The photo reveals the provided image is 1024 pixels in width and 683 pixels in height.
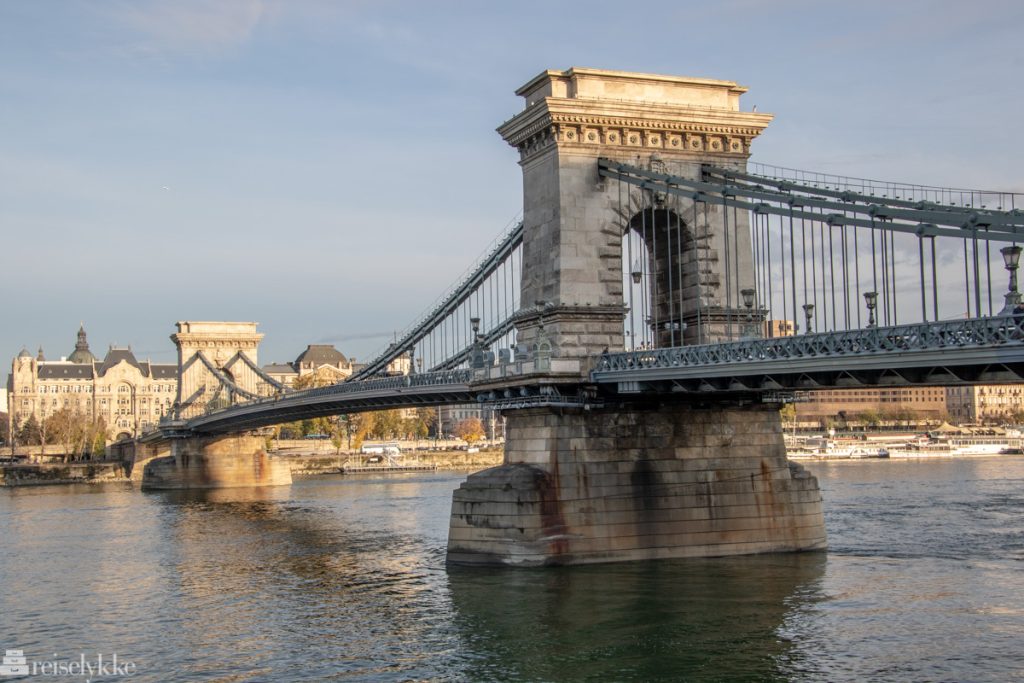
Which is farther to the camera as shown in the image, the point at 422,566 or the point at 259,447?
the point at 259,447

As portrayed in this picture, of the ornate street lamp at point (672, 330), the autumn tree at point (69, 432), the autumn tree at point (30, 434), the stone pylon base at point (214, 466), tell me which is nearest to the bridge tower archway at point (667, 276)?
the ornate street lamp at point (672, 330)

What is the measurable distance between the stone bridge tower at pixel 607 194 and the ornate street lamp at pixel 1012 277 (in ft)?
49.1

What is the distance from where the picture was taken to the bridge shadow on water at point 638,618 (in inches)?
1171

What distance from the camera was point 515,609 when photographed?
3597 cm

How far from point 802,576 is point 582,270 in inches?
513

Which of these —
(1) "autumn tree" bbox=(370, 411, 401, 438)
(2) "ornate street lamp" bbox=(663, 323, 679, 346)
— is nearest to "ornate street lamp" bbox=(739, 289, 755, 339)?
(2) "ornate street lamp" bbox=(663, 323, 679, 346)

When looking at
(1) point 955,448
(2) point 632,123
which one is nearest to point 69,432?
(1) point 955,448

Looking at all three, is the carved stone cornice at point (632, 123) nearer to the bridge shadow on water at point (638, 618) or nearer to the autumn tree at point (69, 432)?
the bridge shadow on water at point (638, 618)

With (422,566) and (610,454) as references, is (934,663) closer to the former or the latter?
(610,454)

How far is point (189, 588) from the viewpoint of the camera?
1738 inches

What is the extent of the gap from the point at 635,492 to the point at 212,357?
312 feet

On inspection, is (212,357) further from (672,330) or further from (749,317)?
(749,317)

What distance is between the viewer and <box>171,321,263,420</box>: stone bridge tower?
127475 millimetres

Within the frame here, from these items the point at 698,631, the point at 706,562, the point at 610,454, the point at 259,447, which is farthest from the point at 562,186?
the point at 259,447
